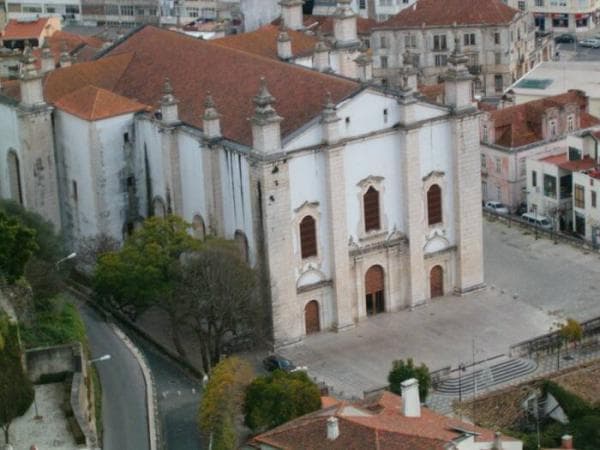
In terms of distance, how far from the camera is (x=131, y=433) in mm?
64250

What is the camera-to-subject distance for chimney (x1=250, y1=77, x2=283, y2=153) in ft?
238

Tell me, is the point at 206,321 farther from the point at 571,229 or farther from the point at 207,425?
the point at 571,229

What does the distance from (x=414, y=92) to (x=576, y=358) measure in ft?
44.7

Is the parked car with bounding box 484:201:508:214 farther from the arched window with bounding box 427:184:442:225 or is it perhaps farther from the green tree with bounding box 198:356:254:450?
the green tree with bounding box 198:356:254:450

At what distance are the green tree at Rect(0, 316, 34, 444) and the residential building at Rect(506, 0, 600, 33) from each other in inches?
3204

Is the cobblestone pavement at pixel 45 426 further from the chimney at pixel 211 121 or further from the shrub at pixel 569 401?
the shrub at pixel 569 401

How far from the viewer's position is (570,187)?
9150 cm

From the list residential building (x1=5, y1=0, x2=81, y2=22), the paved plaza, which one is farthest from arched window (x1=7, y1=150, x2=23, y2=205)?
residential building (x1=5, y1=0, x2=81, y2=22)

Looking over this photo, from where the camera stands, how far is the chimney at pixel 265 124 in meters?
72.7

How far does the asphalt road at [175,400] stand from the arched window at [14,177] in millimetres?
13580

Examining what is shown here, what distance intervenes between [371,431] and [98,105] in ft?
98.7

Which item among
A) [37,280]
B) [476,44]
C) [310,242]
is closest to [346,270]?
[310,242]

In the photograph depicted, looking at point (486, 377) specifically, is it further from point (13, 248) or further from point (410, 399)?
point (13, 248)

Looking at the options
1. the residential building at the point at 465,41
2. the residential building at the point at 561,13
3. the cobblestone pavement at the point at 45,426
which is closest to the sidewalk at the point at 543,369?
the cobblestone pavement at the point at 45,426
